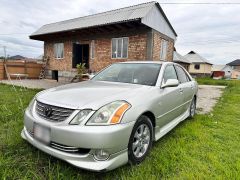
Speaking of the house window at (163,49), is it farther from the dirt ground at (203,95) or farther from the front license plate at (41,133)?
the front license plate at (41,133)

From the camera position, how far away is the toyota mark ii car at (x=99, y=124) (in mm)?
2102

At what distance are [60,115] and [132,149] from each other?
95 centimetres

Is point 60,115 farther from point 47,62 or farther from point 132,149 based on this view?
point 47,62

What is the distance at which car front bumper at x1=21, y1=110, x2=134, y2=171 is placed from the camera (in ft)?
6.78

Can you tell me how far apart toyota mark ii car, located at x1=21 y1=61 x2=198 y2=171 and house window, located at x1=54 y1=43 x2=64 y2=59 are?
14.0 m

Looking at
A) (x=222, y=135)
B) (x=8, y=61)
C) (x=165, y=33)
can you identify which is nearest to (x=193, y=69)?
(x=165, y=33)

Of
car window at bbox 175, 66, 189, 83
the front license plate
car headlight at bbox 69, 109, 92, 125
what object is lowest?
the front license plate

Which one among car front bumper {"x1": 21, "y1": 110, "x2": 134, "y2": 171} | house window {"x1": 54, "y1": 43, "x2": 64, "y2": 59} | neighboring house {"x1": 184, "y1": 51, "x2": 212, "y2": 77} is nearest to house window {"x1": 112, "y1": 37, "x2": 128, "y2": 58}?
house window {"x1": 54, "y1": 43, "x2": 64, "y2": 59}

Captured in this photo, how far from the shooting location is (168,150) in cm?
306

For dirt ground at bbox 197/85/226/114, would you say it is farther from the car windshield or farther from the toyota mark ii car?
the toyota mark ii car

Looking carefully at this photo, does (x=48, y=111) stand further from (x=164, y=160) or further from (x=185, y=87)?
(x=185, y=87)

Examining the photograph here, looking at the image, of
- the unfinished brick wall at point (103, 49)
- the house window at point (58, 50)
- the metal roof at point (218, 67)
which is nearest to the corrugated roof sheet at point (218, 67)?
the metal roof at point (218, 67)

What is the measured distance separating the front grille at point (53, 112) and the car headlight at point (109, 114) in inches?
11.2

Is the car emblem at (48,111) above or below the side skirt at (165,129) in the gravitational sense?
above
